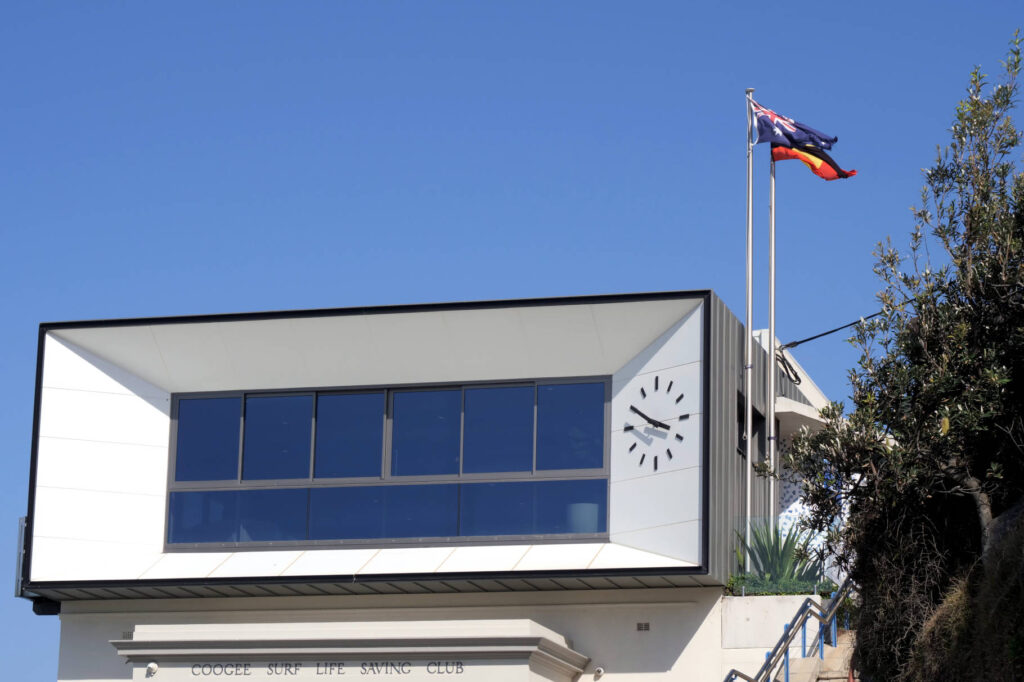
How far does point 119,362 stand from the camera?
2208cm

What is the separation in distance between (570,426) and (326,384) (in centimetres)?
352

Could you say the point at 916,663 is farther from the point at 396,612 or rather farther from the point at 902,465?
the point at 396,612

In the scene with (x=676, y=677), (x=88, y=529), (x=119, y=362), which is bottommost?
(x=676, y=677)

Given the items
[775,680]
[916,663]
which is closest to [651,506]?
→ [775,680]

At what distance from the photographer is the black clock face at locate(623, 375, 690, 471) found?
65.3 feet

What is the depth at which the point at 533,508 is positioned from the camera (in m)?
20.5

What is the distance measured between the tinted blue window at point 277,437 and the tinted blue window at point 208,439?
19cm

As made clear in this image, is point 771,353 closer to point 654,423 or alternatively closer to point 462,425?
point 654,423

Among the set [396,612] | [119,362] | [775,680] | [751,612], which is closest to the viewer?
[775,680]

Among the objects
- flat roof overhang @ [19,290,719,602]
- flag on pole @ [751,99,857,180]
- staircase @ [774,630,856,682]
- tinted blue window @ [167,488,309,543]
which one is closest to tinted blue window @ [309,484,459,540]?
tinted blue window @ [167,488,309,543]

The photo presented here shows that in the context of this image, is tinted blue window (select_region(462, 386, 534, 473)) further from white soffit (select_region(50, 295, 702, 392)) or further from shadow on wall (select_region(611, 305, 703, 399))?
shadow on wall (select_region(611, 305, 703, 399))

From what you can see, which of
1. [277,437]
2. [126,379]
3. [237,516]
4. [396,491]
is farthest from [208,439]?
[396,491]

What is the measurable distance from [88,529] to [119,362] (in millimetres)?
2403

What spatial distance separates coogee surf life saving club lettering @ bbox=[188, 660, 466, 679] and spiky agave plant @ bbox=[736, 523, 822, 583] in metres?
4.06
